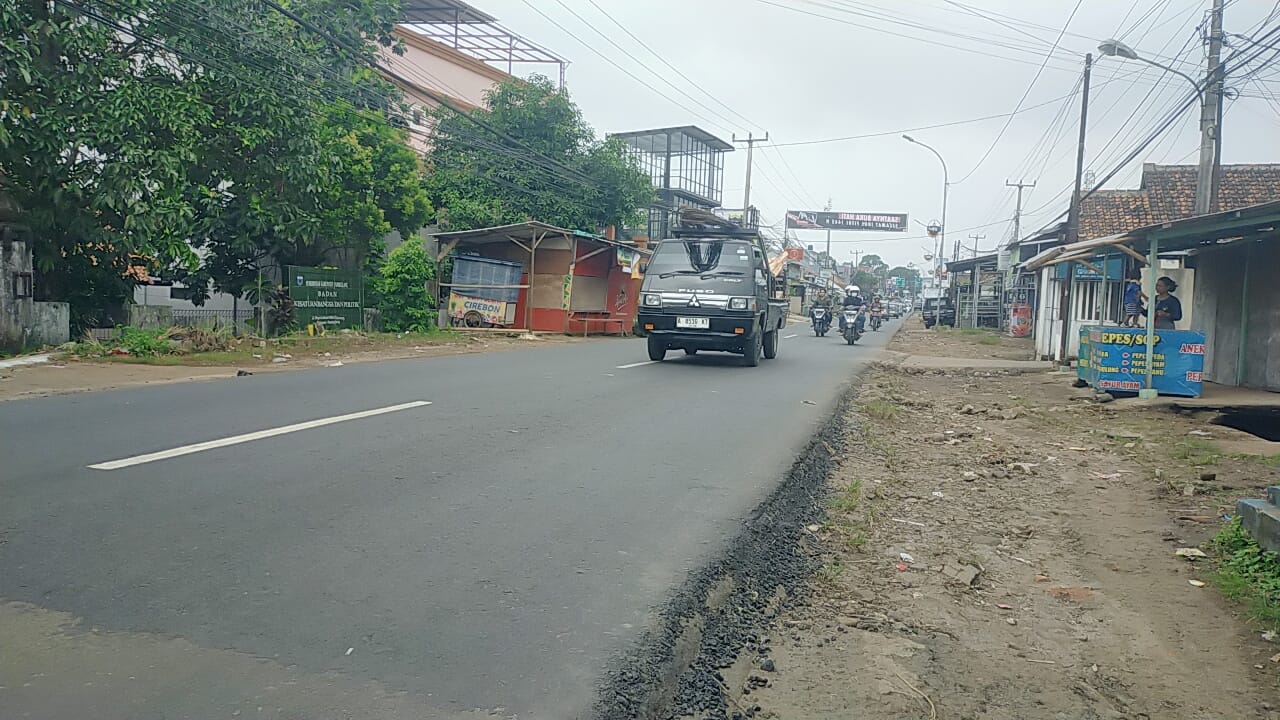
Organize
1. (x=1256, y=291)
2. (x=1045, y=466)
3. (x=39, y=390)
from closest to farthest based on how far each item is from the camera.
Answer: (x=1045, y=466) → (x=39, y=390) → (x=1256, y=291)

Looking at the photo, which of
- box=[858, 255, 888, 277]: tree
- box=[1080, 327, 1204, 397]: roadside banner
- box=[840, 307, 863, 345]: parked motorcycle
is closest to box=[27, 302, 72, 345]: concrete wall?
box=[1080, 327, 1204, 397]: roadside banner

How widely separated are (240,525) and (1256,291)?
14.2 m

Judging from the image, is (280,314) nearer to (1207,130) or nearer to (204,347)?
A: (204,347)

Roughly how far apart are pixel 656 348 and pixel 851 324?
1331 cm

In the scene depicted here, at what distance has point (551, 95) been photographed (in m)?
32.9

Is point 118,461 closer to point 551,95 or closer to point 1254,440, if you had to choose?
point 1254,440

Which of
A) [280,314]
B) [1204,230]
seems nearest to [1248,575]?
[1204,230]

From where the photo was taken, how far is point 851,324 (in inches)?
1073

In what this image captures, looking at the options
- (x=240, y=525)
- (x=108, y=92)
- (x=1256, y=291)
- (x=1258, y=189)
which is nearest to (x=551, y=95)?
(x=108, y=92)

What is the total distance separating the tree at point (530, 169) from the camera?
3102 centimetres

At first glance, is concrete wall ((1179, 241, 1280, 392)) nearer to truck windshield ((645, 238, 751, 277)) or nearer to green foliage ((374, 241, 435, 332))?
truck windshield ((645, 238, 751, 277))

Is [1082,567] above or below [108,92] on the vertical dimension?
below

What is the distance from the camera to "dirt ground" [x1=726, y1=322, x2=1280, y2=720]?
334 centimetres

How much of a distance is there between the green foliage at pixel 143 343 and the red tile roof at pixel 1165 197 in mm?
22264
